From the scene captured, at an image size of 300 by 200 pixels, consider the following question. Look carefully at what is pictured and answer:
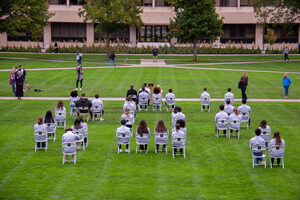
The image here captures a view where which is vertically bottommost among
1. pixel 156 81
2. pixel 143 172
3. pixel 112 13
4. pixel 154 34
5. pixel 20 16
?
pixel 143 172

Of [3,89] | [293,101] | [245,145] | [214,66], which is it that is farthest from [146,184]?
[214,66]

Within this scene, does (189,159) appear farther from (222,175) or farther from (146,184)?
(146,184)

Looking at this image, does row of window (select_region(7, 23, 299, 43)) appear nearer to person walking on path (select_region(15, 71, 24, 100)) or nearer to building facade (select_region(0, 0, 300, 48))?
building facade (select_region(0, 0, 300, 48))

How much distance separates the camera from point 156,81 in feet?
135

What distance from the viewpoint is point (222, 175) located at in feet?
53.2

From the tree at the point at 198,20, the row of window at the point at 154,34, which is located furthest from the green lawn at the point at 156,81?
the row of window at the point at 154,34

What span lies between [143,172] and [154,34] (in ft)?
228

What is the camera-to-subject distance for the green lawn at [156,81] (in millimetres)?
36250

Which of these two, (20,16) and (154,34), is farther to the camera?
(154,34)

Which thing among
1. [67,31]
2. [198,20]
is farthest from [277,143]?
[67,31]

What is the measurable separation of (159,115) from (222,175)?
11379mm

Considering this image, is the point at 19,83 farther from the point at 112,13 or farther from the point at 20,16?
the point at 20,16

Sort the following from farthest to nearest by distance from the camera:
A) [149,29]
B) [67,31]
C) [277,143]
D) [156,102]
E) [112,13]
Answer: [149,29]
[67,31]
[112,13]
[156,102]
[277,143]

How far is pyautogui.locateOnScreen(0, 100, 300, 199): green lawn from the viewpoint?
1446 cm
